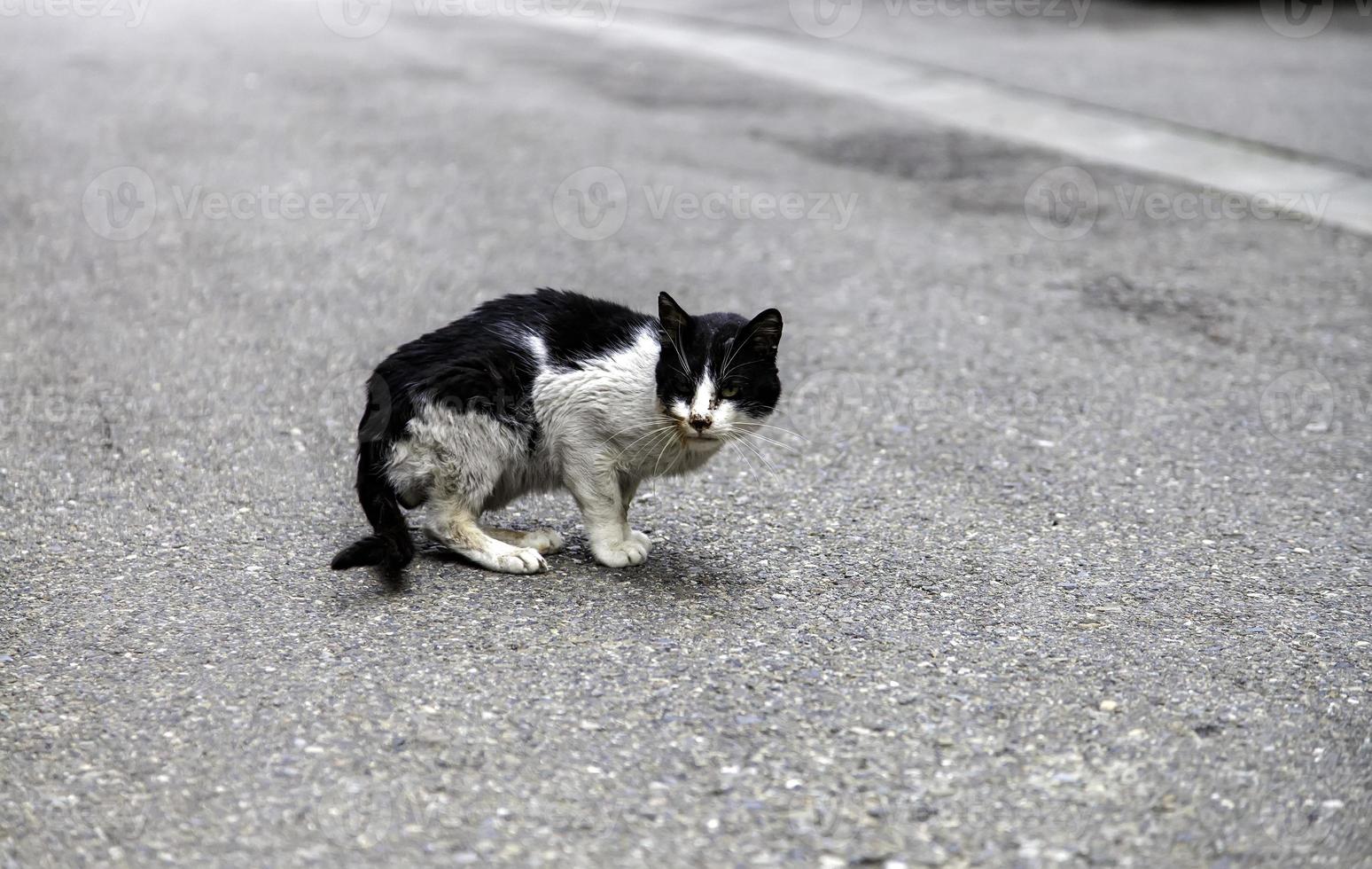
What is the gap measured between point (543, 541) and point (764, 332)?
1.03 m

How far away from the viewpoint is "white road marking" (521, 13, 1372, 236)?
357 inches

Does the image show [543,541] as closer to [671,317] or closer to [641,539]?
[641,539]

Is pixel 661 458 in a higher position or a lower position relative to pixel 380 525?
higher

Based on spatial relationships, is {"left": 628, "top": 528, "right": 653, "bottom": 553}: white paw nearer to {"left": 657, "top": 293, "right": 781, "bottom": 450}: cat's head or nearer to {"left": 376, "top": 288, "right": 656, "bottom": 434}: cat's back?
{"left": 657, "top": 293, "right": 781, "bottom": 450}: cat's head

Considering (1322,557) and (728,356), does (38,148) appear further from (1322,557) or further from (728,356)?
(1322,557)

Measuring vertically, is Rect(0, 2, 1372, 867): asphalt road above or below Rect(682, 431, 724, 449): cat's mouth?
below

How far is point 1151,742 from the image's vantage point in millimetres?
3516

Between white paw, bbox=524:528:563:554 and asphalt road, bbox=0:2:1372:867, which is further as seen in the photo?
white paw, bbox=524:528:563:554

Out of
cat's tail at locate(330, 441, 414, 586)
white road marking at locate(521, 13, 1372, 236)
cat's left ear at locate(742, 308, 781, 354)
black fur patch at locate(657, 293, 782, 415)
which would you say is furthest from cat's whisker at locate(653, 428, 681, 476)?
white road marking at locate(521, 13, 1372, 236)

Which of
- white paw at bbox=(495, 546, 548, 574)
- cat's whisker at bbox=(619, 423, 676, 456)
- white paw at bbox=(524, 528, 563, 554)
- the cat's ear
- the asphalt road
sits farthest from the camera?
white paw at bbox=(524, 528, 563, 554)

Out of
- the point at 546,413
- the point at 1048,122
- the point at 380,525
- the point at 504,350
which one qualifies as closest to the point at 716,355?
the point at 546,413

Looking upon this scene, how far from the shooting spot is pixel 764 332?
4203mm

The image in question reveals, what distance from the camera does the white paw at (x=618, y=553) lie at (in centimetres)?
446

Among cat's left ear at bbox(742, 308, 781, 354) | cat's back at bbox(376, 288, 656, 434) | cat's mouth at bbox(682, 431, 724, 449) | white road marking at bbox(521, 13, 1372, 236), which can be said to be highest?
white road marking at bbox(521, 13, 1372, 236)
